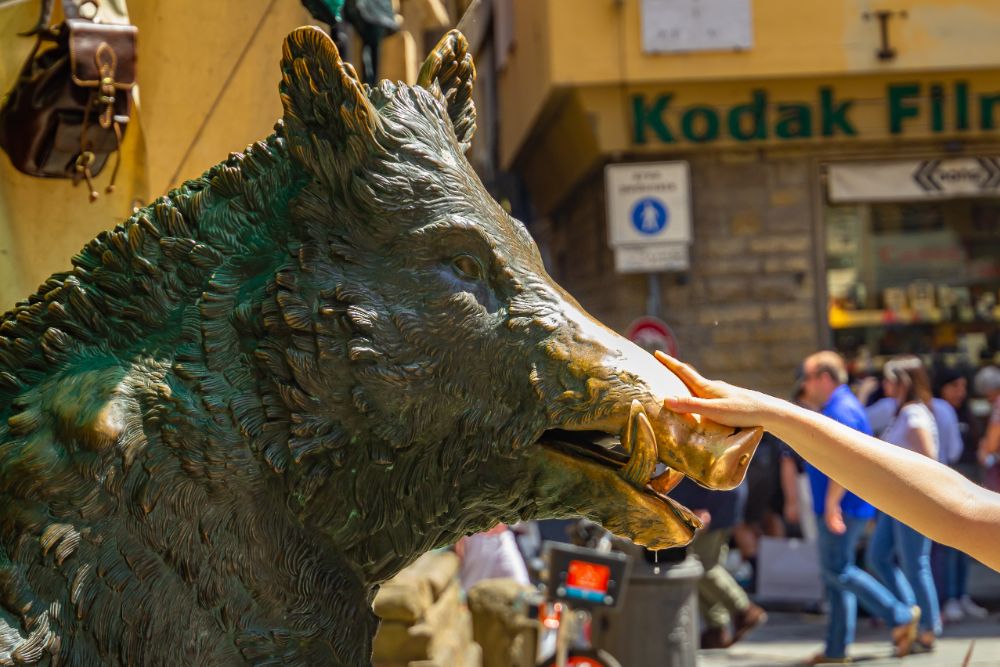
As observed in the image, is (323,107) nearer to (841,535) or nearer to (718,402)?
(718,402)

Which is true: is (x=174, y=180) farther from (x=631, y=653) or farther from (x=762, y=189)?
(x=762, y=189)

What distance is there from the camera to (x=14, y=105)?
2.96 meters

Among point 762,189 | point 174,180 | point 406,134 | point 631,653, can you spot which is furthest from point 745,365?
point 406,134

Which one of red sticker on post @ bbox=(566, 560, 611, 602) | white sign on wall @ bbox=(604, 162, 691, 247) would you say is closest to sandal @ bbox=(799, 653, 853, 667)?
red sticker on post @ bbox=(566, 560, 611, 602)

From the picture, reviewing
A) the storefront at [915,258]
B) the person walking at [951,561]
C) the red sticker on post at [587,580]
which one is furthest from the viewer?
the storefront at [915,258]

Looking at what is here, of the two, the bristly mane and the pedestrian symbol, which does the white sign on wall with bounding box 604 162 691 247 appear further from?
the bristly mane

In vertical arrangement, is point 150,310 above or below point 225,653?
above

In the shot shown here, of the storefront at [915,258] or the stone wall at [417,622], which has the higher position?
the storefront at [915,258]

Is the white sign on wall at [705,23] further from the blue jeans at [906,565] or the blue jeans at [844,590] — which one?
the blue jeans at [844,590]

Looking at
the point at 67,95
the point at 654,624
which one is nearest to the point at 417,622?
the point at 654,624

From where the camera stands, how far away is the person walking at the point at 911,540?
1000 centimetres

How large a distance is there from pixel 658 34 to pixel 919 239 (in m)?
3.65

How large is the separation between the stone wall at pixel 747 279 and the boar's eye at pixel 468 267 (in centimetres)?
1390

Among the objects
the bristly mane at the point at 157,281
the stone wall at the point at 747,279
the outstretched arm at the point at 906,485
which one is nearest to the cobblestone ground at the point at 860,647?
the stone wall at the point at 747,279
